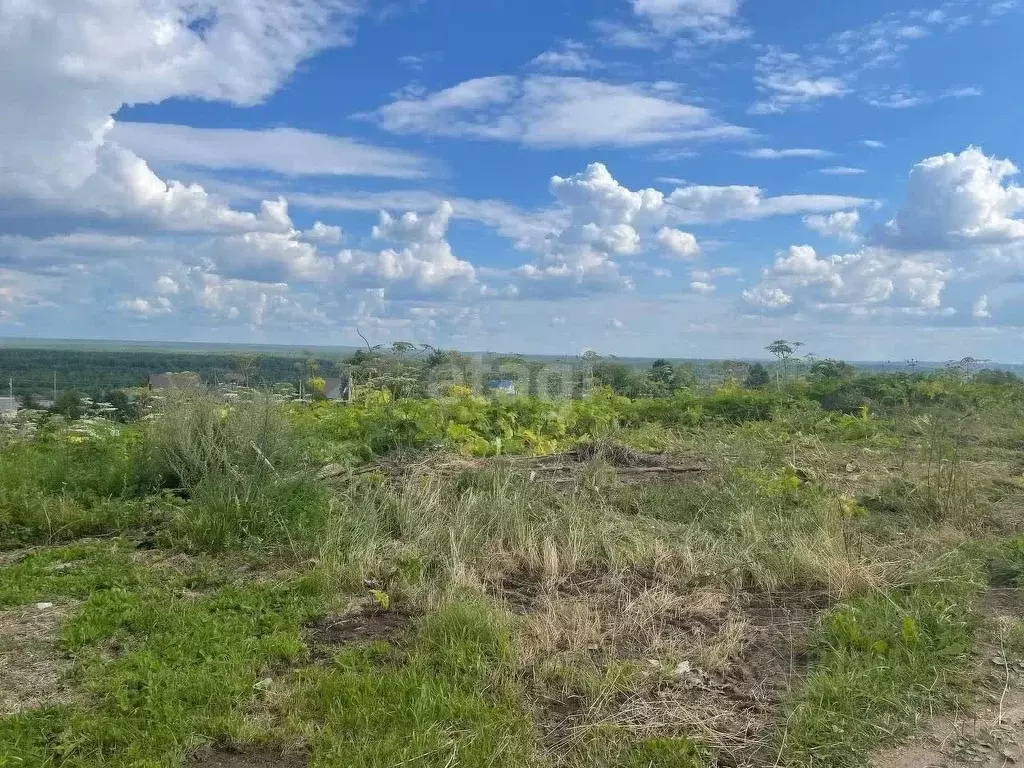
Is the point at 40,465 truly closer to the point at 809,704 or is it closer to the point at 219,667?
the point at 219,667

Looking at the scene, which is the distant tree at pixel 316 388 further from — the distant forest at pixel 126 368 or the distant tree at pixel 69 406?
the distant tree at pixel 69 406

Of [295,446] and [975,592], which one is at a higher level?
[295,446]

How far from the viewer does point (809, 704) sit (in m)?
3.36

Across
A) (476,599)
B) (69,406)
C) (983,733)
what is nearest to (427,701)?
(476,599)

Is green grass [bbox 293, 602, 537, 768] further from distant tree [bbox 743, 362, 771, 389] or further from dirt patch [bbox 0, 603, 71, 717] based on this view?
distant tree [bbox 743, 362, 771, 389]

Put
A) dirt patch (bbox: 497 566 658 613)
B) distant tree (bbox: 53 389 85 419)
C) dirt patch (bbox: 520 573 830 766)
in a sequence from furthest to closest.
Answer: distant tree (bbox: 53 389 85 419) < dirt patch (bbox: 497 566 658 613) < dirt patch (bbox: 520 573 830 766)

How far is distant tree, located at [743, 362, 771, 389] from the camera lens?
577 inches

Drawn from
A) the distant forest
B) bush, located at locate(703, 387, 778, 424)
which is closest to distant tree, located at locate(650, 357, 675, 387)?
bush, located at locate(703, 387, 778, 424)

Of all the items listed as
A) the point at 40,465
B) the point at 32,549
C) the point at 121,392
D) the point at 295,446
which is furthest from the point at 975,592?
the point at 121,392

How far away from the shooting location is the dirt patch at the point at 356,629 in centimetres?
400

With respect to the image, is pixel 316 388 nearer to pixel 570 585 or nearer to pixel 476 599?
pixel 570 585

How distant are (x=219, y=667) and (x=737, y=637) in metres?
2.37

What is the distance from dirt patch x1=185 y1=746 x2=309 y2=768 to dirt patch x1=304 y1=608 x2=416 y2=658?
803 mm

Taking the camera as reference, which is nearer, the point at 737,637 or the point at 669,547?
the point at 737,637
